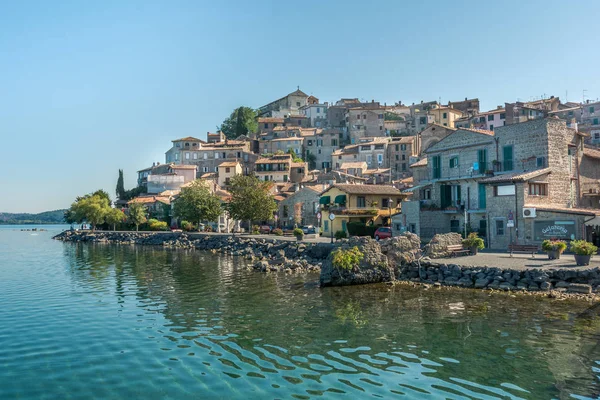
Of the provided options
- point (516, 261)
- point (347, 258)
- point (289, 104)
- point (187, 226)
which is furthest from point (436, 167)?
point (289, 104)

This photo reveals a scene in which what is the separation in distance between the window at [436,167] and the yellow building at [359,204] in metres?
8.60

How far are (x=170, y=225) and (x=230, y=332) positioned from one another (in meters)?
79.6

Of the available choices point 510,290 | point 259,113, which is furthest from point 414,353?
point 259,113

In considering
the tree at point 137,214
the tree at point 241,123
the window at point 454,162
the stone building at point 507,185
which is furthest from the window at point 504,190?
the tree at point 241,123

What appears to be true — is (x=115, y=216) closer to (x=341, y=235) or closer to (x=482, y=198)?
(x=341, y=235)

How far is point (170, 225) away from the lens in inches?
3733

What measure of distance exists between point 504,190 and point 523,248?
6.33 metres

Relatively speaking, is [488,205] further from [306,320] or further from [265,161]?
[265,161]

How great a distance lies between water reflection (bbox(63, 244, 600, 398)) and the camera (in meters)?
13.0

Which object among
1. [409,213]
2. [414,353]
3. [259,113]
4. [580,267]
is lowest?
[414,353]

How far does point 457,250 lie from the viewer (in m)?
34.1

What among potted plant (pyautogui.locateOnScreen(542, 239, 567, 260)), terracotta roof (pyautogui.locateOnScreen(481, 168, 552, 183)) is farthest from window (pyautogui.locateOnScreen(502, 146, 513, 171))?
potted plant (pyautogui.locateOnScreen(542, 239, 567, 260))

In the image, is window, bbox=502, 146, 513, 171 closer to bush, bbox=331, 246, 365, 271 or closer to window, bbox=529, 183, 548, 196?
window, bbox=529, 183, 548, 196

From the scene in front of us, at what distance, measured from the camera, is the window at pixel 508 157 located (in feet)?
143
